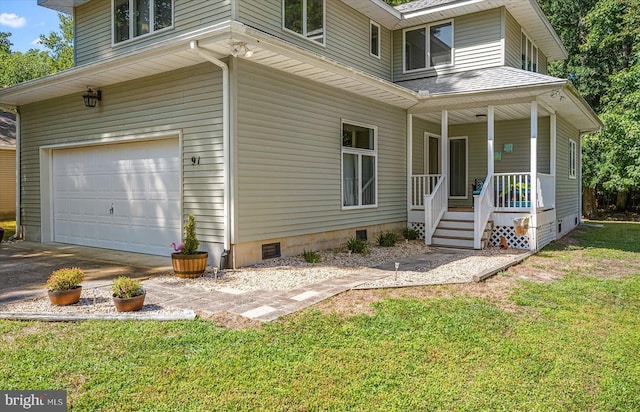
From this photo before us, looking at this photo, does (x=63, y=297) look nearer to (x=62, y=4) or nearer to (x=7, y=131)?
(x=62, y=4)

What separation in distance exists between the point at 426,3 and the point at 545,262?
300 inches

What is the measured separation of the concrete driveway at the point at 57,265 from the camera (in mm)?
5855

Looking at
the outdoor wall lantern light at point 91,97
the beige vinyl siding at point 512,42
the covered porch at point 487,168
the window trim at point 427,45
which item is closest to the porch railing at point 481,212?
the covered porch at point 487,168

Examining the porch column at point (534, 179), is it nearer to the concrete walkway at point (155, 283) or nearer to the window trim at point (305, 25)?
the concrete walkway at point (155, 283)

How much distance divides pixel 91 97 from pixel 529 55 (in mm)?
11705

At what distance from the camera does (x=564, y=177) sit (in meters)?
13.6

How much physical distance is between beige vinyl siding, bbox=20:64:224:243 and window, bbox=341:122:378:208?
9.92 ft

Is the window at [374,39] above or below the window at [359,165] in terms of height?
above

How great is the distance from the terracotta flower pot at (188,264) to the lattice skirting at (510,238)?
640 cm

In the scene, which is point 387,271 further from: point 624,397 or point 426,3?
point 426,3

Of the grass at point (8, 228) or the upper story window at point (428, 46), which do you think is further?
the grass at point (8, 228)

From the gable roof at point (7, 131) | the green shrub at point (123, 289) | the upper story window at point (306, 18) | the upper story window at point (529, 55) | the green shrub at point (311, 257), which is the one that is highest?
the upper story window at point (529, 55)

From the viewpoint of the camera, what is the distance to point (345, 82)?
851 centimetres

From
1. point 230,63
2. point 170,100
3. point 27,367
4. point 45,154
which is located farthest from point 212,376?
point 45,154
